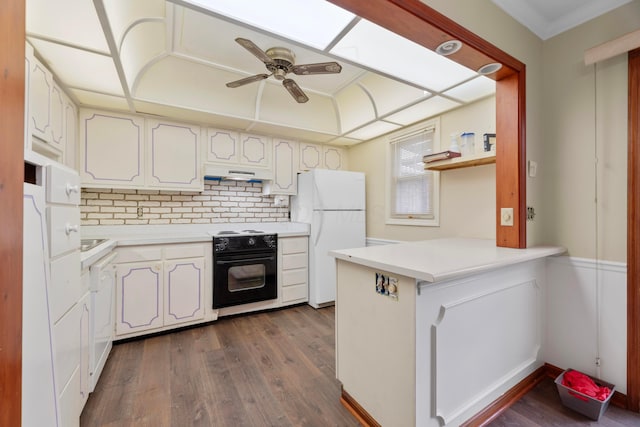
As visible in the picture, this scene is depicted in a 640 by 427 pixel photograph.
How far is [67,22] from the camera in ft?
5.05

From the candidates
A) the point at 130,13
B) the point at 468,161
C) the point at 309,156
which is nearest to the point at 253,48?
the point at 130,13

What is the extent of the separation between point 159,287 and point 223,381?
4.16 feet

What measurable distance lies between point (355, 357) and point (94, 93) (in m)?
3.04

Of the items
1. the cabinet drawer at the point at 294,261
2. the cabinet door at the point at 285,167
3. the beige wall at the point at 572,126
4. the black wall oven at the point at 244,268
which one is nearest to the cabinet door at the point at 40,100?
the black wall oven at the point at 244,268

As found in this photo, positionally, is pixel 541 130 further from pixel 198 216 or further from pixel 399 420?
pixel 198 216

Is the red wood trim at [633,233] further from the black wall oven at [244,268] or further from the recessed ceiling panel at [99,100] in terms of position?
the recessed ceiling panel at [99,100]

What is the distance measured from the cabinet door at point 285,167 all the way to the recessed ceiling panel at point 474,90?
6.83 ft

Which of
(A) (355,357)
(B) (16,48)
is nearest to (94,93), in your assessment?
(B) (16,48)

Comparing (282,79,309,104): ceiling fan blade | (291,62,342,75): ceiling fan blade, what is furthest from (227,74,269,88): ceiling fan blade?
(291,62,342,75): ceiling fan blade

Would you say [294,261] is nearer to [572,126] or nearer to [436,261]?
[436,261]

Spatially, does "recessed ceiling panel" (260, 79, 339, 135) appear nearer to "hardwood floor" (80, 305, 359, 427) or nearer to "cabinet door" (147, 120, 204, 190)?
"cabinet door" (147, 120, 204, 190)

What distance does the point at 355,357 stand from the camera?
60.7 inches

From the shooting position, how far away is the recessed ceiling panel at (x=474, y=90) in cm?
225

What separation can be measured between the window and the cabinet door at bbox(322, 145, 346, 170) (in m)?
0.97
